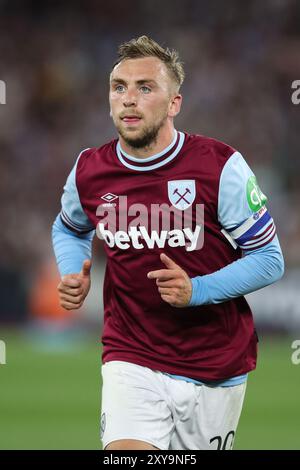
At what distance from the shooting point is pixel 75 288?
4.89 m

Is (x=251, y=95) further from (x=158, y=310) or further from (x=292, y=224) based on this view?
(x=158, y=310)

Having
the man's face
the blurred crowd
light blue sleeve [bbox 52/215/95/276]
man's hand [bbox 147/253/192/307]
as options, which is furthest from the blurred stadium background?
man's hand [bbox 147/253/192/307]

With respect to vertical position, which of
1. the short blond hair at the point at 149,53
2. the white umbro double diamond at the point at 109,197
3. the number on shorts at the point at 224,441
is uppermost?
the short blond hair at the point at 149,53

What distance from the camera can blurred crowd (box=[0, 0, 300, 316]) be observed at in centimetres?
1686

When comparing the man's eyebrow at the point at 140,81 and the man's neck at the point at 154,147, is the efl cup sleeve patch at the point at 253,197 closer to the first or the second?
the man's neck at the point at 154,147

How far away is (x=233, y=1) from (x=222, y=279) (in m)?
15.2

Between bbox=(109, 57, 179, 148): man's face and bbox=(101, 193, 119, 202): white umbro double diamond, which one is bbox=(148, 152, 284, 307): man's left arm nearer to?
bbox=(109, 57, 179, 148): man's face

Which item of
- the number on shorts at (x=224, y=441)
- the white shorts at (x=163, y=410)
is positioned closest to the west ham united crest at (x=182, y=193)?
the white shorts at (x=163, y=410)

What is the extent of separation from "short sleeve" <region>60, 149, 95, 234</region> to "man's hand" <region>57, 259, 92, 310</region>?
421mm

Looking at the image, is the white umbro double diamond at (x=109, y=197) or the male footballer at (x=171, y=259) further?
the white umbro double diamond at (x=109, y=197)

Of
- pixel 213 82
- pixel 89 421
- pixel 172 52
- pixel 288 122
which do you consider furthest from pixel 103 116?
pixel 172 52

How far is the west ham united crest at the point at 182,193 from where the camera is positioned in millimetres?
4809

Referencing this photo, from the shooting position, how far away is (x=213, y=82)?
18062mm

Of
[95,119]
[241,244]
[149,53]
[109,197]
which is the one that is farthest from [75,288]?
[95,119]
